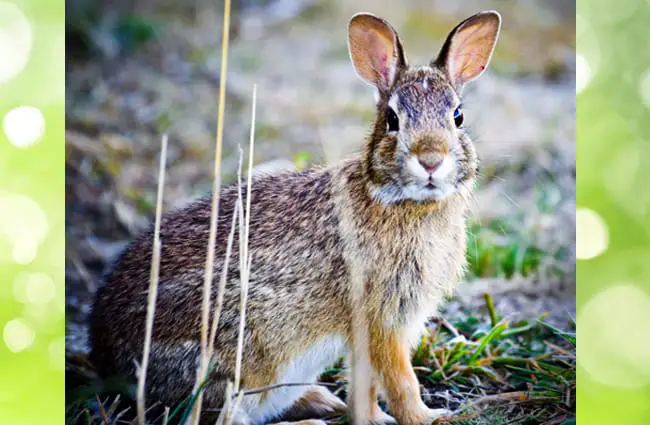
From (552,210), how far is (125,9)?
4.29 feet

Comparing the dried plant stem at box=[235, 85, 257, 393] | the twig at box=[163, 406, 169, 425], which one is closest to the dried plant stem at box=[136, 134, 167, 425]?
the twig at box=[163, 406, 169, 425]

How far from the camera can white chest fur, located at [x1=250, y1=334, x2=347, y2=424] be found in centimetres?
209

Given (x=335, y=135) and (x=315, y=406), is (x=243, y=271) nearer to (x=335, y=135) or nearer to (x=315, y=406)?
(x=315, y=406)

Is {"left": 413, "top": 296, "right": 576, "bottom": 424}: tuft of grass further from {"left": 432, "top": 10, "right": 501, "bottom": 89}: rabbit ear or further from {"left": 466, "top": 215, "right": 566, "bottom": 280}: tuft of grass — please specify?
{"left": 432, "top": 10, "right": 501, "bottom": 89}: rabbit ear

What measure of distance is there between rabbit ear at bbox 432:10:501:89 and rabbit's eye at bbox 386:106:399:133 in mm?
152

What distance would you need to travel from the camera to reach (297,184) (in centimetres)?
219

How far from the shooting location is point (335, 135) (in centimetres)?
270
